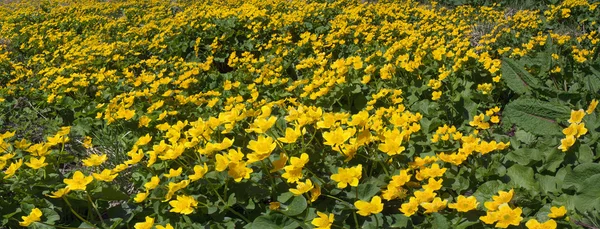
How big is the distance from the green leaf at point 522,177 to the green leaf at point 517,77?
1167 mm

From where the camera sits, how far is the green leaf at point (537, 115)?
2.60m

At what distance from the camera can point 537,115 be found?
2648 mm

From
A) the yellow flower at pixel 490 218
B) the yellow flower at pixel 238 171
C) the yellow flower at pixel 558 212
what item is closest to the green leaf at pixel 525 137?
the yellow flower at pixel 558 212

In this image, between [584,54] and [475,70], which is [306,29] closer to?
[475,70]

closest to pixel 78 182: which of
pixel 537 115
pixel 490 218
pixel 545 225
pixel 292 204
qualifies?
pixel 292 204

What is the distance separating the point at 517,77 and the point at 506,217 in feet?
5.96

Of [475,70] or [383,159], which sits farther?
[475,70]

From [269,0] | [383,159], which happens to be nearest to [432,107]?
[383,159]

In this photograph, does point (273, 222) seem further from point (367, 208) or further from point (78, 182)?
point (78, 182)

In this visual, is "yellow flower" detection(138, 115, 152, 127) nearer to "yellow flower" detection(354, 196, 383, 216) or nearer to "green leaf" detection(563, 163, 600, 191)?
"yellow flower" detection(354, 196, 383, 216)

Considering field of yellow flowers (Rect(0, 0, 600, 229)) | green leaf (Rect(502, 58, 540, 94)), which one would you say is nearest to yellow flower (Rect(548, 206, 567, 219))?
field of yellow flowers (Rect(0, 0, 600, 229))

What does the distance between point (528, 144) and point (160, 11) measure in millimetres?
7597

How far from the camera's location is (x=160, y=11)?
901 centimetres

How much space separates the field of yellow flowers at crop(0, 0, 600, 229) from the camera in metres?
2.11
